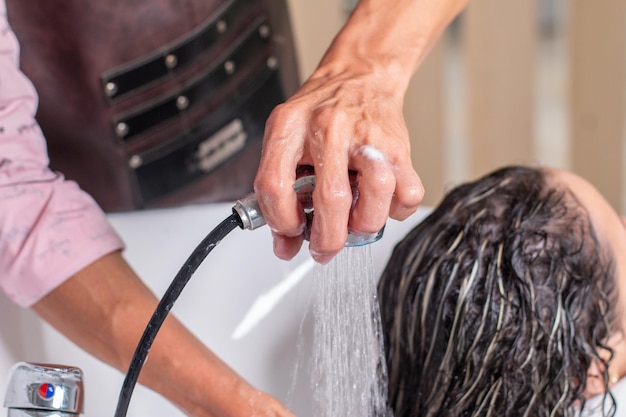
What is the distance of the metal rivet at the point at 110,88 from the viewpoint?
1244mm

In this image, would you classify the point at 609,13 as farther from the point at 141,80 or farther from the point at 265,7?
the point at 141,80

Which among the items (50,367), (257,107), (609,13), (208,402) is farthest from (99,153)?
(609,13)

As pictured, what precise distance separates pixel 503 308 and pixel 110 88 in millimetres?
592

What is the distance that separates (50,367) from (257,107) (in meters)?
0.72

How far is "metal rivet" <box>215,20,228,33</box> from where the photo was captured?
1.33 metres

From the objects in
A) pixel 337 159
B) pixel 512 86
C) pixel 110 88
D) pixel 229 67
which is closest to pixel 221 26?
pixel 229 67

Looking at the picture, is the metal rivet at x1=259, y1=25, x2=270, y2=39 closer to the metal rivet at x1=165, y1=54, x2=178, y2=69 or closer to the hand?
the metal rivet at x1=165, y1=54, x2=178, y2=69

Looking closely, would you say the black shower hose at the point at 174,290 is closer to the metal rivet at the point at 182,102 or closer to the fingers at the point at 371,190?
the fingers at the point at 371,190

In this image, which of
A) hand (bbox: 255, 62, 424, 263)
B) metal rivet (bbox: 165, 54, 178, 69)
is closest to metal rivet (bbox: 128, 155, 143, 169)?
metal rivet (bbox: 165, 54, 178, 69)

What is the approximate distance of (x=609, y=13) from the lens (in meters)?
1.97

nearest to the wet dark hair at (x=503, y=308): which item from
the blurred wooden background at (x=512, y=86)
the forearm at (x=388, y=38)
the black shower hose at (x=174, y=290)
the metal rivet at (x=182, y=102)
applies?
the forearm at (x=388, y=38)

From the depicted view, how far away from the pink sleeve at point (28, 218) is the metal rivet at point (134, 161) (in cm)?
26

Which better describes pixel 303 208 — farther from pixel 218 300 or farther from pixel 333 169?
pixel 218 300

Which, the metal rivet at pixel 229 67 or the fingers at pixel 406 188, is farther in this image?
the metal rivet at pixel 229 67
